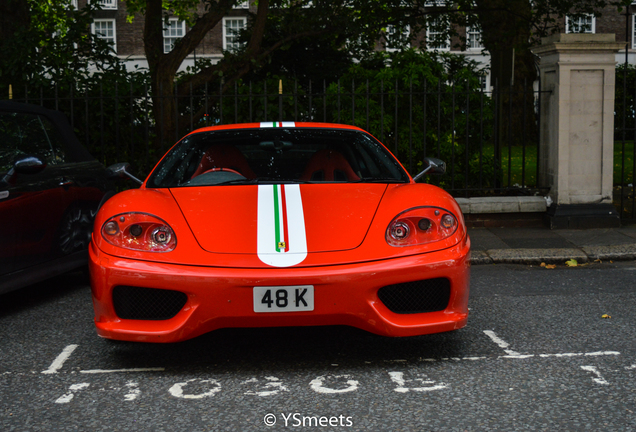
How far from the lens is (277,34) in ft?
53.0

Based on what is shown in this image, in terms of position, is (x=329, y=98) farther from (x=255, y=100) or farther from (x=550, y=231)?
(x=550, y=231)

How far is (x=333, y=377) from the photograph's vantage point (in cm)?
371

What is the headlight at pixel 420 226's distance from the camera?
3838 millimetres

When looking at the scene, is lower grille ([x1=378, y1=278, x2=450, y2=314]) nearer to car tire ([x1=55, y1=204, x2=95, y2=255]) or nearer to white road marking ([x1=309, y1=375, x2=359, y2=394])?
white road marking ([x1=309, y1=375, x2=359, y2=394])

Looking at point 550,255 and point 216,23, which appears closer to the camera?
point 550,255

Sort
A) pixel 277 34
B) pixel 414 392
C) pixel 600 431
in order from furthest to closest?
pixel 277 34 → pixel 414 392 → pixel 600 431

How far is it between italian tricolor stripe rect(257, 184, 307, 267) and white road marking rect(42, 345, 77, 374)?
128 centimetres

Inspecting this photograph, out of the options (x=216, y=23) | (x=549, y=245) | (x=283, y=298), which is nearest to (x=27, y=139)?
(x=283, y=298)

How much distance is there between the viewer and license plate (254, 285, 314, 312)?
11.6 ft

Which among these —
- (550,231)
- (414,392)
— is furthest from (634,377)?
(550,231)

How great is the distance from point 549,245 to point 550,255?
0.57 m

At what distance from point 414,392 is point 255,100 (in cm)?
717

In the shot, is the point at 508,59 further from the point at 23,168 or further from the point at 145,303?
the point at 145,303

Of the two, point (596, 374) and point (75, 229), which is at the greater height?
point (75, 229)
